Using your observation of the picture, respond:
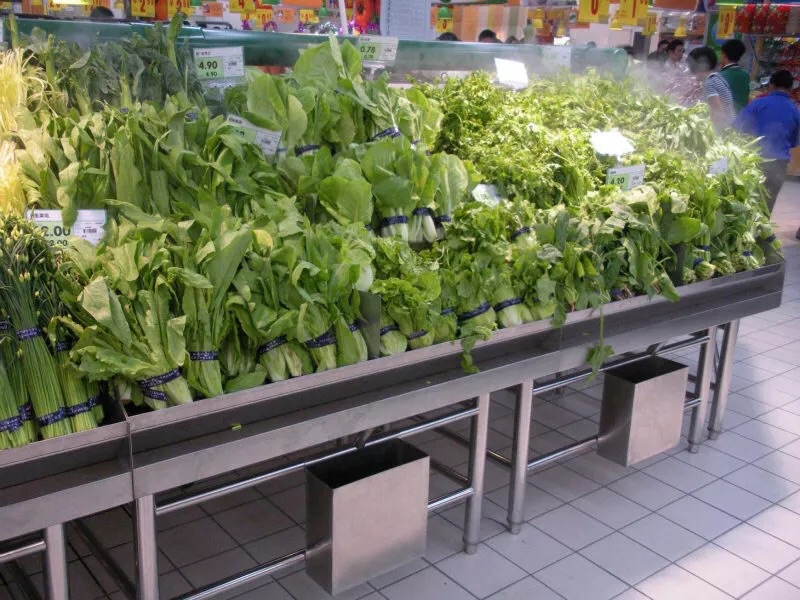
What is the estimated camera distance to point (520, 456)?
9.88ft

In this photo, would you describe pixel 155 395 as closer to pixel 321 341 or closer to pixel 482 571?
pixel 321 341

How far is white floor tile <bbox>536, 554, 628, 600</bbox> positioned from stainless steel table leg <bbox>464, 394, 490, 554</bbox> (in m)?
0.28

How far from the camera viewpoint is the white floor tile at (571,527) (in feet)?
10.1

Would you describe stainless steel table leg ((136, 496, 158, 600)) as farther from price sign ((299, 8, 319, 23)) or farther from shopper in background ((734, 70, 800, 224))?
price sign ((299, 8, 319, 23))

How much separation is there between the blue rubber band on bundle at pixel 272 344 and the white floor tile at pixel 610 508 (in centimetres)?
174

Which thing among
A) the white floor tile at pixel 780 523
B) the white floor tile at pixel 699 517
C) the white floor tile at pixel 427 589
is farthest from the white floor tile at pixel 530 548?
the white floor tile at pixel 780 523

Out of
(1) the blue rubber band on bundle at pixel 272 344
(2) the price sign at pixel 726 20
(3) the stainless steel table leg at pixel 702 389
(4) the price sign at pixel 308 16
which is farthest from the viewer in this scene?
(4) the price sign at pixel 308 16

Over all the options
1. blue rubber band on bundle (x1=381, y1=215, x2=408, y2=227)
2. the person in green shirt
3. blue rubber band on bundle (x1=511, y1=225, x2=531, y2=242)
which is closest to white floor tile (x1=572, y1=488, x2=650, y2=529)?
blue rubber band on bundle (x1=511, y1=225, x2=531, y2=242)

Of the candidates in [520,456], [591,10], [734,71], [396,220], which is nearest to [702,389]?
[520,456]

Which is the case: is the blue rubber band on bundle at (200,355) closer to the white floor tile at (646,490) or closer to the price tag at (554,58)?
the white floor tile at (646,490)

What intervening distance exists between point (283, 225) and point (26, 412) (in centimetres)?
88

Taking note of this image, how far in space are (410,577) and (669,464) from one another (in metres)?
1.58

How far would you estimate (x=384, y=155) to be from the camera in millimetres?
2758

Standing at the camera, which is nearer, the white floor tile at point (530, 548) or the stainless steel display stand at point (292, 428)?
the stainless steel display stand at point (292, 428)
